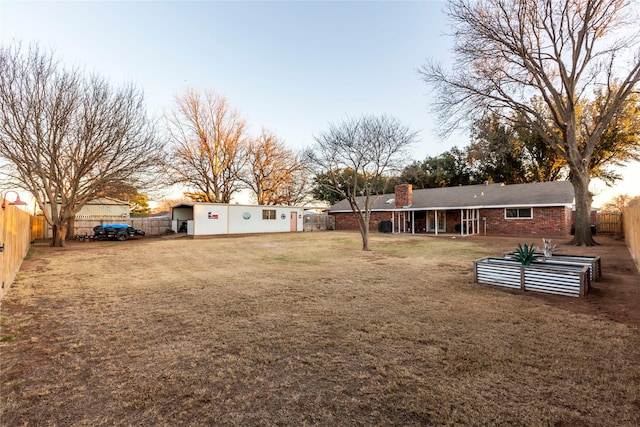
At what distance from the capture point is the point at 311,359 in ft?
9.64

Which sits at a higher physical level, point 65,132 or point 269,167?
point 269,167

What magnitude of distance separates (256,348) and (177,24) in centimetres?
1265

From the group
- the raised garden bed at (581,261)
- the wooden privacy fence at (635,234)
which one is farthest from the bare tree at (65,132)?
the wooden privacy fence at (635,234)

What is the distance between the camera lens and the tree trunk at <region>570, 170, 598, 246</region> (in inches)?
501

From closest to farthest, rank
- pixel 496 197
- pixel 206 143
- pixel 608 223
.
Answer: pixel 608 223, pixel 496 197, pixel 206 143

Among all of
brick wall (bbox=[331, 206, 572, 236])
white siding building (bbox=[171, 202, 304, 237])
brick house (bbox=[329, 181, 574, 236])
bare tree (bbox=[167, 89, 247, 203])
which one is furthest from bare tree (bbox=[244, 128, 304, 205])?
brick wall (bbox=[331, 206, 572, 236])

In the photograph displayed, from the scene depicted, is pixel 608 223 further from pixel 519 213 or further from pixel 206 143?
pixel 206 143

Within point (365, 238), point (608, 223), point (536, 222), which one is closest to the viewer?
point (365, 238)

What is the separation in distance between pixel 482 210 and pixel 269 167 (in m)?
19.0

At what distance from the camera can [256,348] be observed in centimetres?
319

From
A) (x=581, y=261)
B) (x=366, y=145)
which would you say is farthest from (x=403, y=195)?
(x=581, y=261)

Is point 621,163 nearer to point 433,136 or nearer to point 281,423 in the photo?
point 433,136

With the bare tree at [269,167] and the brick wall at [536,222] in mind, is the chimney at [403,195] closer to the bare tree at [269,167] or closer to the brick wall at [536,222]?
the brick wall at [536,222]

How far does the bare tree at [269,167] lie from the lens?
2878 cm
